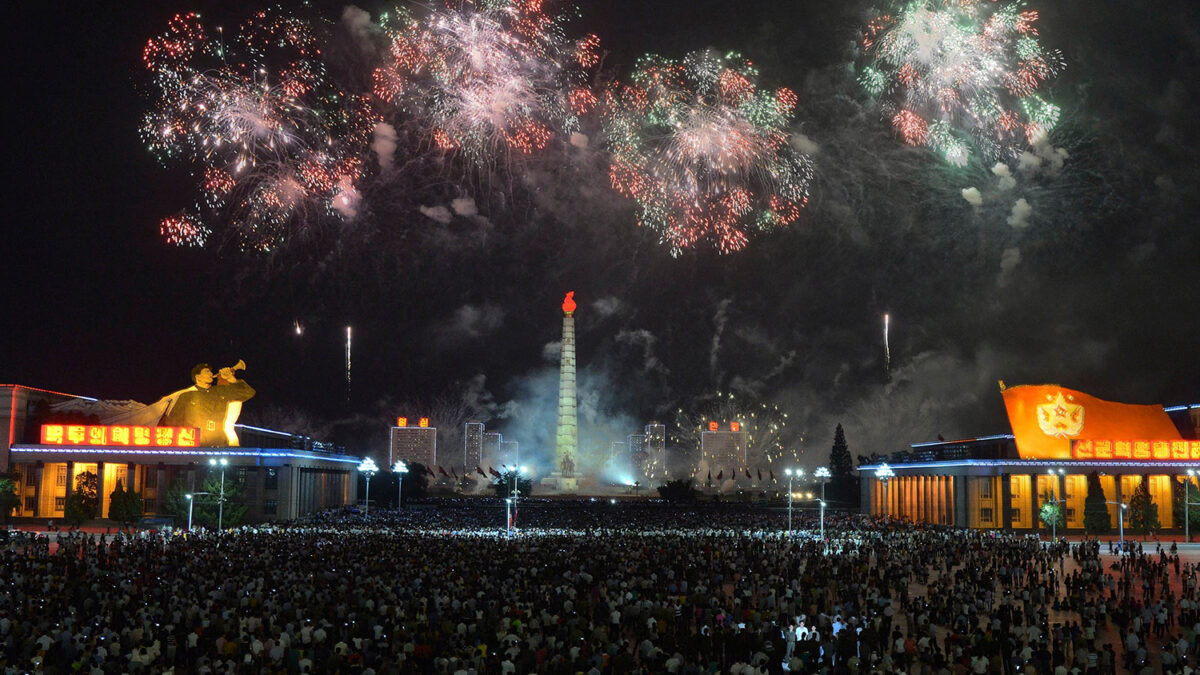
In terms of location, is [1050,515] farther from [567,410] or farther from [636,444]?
[636,444]

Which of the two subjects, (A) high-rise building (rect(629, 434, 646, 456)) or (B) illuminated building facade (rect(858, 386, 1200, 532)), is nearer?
(B) illuminated building facade (rect(858, 386, 1200, 532))

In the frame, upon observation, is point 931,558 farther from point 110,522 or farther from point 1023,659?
point 110,522

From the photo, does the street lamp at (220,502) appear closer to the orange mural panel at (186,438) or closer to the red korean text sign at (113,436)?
the orange mural panel at (186,438)

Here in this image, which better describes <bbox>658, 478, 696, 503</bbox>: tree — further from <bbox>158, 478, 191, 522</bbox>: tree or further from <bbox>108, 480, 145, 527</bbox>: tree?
<bbox>108, 480, 145, 527</bbox>: tree

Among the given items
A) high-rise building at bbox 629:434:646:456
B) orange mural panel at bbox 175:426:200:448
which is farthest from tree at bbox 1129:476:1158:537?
high-rise building at bbox 629:434:646:456

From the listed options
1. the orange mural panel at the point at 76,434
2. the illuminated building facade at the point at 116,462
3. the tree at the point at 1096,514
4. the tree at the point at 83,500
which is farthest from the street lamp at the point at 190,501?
the tree at the point at 1096,514

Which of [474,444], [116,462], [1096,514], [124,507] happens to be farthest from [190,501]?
[474,444]

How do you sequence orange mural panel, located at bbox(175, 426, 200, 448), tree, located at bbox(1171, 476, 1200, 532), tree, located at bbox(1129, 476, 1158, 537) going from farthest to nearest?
orange mural panel, located at bbox(175, 426, 200, 448) → tree, located at bbox(1129, 476, 1158, 537) → tree, located at bbox(1171, 476, 1200, 532)
